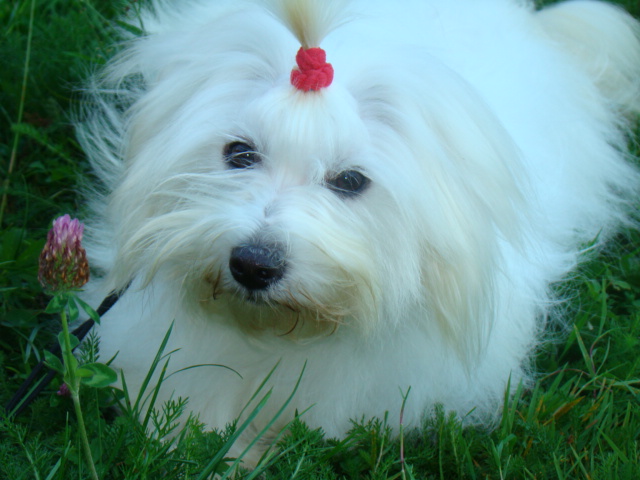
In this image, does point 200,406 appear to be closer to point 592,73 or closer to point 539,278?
point 539,278

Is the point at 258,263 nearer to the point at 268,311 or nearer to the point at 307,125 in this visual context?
the point at 268,311

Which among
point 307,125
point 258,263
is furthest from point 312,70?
point 258,263

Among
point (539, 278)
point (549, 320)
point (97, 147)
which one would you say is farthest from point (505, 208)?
point (97, 147)

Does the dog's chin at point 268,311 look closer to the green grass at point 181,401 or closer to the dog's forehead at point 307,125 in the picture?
the green grass at point 181,401

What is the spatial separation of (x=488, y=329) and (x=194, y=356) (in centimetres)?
84

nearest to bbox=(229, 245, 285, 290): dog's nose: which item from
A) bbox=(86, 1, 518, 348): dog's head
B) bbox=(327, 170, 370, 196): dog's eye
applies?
bbox=(86, 1, 518, 348): dog's head

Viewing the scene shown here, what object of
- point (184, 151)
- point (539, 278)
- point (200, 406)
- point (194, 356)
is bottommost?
point (200, 406)

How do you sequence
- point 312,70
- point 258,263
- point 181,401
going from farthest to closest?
point 181,401, point 312,70, point 258,263

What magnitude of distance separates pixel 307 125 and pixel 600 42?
2324 mm

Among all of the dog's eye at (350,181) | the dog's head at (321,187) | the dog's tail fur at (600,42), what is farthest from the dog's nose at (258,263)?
the dog's tail fur at (600,42)

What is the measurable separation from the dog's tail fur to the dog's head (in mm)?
1864

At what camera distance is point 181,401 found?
206 centimetres

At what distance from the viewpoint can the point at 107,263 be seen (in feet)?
9.21

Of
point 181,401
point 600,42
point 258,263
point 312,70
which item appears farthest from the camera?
point 600,42
